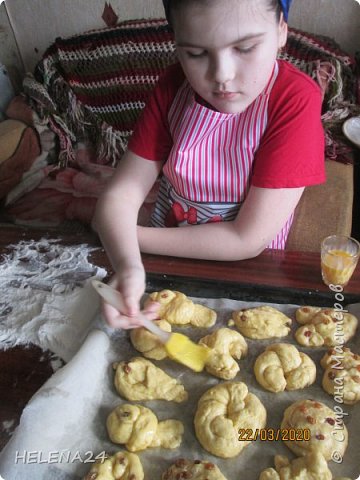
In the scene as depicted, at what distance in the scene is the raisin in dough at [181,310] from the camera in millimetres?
935

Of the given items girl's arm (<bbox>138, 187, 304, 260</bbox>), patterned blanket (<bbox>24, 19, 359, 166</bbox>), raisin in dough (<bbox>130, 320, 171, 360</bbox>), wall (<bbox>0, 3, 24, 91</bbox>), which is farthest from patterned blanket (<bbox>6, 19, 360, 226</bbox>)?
raisin in dough (<bbox>130, 320, 171, 360</bbox>)

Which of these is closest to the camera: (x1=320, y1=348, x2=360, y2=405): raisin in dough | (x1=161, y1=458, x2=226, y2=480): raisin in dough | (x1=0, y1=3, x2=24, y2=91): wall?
(x1=161, y1=458, x2=226, y2=480): raisin in dough

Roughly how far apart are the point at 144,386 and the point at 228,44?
630mm

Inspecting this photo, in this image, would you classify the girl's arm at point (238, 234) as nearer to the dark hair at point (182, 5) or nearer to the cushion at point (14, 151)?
the dark hair at point (182, 5)

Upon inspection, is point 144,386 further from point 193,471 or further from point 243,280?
point 243,280

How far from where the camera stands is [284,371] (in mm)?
845

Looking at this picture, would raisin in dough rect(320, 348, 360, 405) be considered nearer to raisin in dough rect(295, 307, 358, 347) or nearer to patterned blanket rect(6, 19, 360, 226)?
raisin in dough rect(295, 307, 358, 347)

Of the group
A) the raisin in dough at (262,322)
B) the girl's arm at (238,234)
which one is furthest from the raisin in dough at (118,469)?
the girl's arm at (238,234)

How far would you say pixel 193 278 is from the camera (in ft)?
3.19

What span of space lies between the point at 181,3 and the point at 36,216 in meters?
1.57

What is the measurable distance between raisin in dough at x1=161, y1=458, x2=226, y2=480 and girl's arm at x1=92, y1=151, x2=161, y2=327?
259 millimetres

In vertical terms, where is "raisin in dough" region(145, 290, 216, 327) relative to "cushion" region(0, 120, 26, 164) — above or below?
above

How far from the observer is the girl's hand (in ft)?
2.62

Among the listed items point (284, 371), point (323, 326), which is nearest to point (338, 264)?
point (323, 326)
